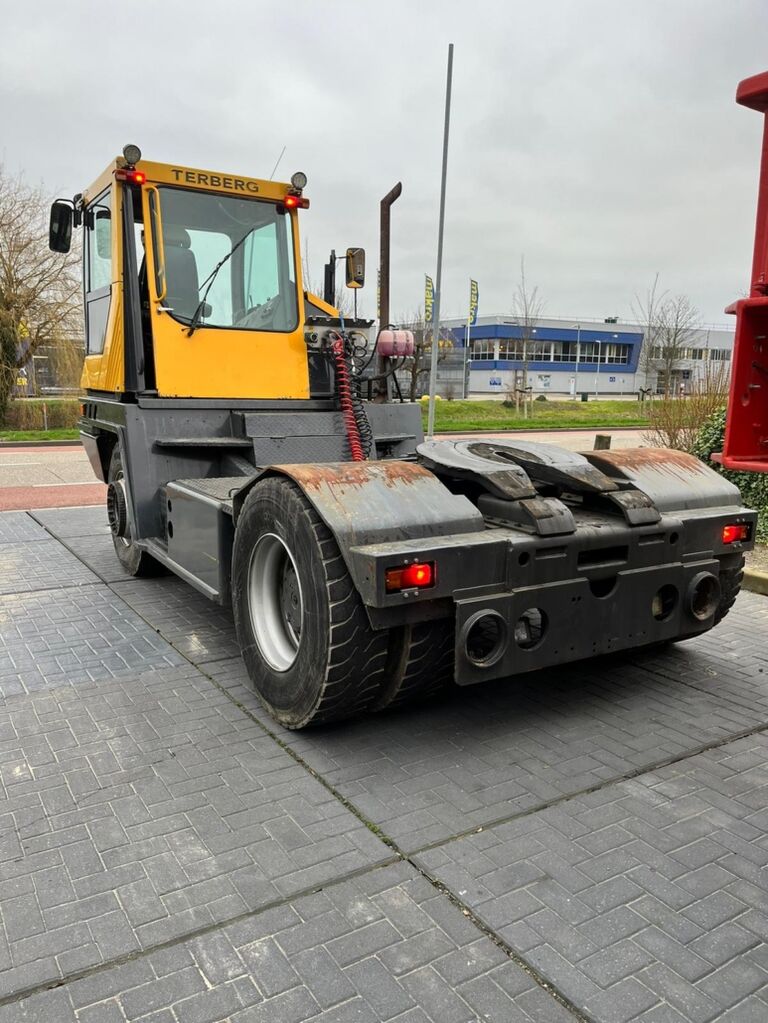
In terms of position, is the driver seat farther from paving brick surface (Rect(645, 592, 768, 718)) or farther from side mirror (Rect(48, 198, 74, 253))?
paving brick surface (Rect(645, 592, 768, 718))

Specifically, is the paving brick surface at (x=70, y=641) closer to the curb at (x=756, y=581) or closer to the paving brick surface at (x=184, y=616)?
the paving brick surface at (x=184, y=616)

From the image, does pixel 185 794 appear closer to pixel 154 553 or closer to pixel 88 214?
pixel 154 553

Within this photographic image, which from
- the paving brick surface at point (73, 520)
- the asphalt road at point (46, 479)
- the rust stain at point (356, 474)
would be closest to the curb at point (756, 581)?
the rust stain at point (356, 474)

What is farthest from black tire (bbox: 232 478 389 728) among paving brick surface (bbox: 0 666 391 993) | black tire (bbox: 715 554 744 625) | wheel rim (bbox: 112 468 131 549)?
wheel rim (bbox: 112 468 131 549)

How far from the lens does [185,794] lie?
324 cm

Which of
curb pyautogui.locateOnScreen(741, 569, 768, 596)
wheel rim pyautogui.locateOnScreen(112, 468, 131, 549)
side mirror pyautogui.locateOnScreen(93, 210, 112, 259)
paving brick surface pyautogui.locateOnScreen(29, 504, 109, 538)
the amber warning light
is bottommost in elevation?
paving brick surface pyautogui.locateOnScreen(29, 504, 109, 538)

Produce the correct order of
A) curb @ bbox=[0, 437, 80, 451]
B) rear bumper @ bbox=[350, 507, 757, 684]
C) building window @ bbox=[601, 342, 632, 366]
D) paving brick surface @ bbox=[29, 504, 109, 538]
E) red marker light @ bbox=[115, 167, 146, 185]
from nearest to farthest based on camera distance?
1. rear bumper @ bbox=[350, 507, 757, 684]
2. red marker light @ bbox=[115, 167, 146, 185]
3. paving brick surface @ bbox=[29, 504, 109, 538]
4. curb @ bbox=[0, 437, 80, 451]
5. building window @ bbox=[601, 342, 632, 366]

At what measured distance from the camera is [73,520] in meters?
9.62

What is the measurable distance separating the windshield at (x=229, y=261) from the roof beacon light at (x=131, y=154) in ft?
0.91

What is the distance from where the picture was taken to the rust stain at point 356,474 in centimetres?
360

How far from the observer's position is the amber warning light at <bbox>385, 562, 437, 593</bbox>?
3.23 m

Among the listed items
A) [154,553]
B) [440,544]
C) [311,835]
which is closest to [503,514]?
[440,544]

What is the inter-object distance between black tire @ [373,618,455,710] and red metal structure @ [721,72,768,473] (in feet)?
4.71

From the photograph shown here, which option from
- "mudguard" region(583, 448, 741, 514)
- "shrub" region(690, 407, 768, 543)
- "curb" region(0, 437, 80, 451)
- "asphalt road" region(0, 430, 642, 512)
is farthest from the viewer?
"curb" region(0, 437, 80, 451)
